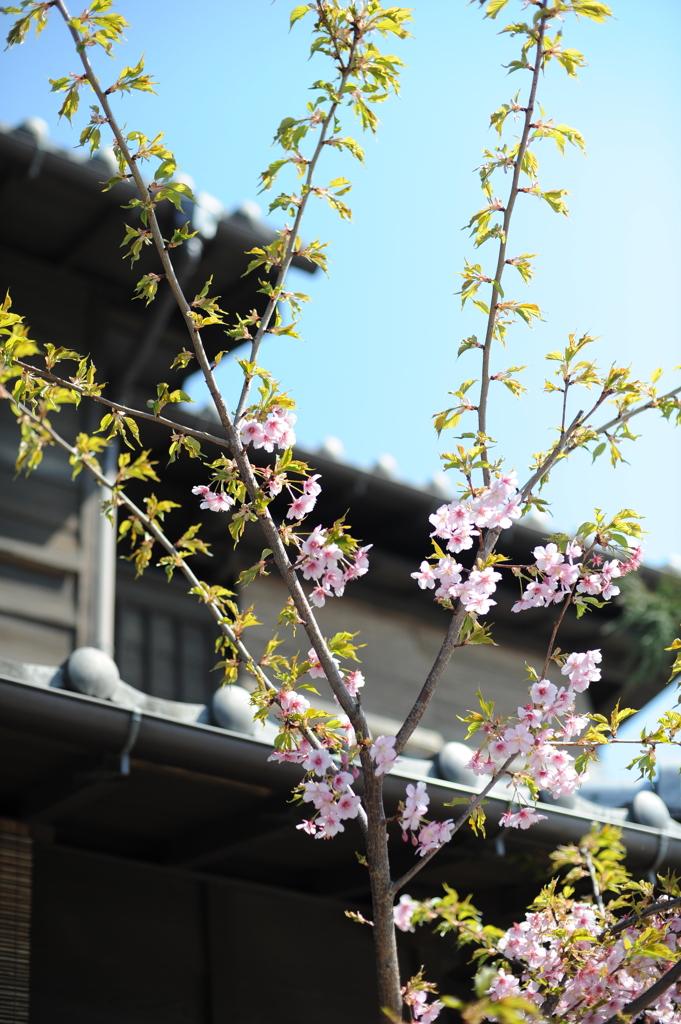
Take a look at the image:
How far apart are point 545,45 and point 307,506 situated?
1503mm

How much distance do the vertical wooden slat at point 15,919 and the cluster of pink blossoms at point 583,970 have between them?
190 centimetres

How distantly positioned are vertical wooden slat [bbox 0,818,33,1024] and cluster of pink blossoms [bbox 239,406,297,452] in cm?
249

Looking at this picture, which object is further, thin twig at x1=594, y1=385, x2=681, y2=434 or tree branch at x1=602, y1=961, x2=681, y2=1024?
thin twig at x1=594, y1=385, x2=681, y2=434

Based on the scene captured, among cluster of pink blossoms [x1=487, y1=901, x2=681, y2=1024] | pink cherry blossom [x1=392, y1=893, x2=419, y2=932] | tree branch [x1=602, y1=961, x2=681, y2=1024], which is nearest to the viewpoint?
tree branch [x1=602, y1=961, x2=681, y2=1024]

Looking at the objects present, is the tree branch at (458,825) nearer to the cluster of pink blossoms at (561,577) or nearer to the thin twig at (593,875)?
the cluster of pink blossoms at (561,577)

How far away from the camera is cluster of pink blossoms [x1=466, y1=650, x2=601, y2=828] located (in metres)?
2.83

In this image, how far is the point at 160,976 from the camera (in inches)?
183

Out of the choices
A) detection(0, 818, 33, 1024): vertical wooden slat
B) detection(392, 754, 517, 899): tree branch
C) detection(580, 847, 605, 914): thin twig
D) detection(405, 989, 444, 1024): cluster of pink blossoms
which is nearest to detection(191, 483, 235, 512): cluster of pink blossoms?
detection(392, 754, 517, 899): tree branch

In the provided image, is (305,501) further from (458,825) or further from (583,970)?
(583,970)

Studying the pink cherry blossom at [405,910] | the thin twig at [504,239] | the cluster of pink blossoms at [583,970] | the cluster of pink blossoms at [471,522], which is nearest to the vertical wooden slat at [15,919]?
the pink cherry blossom at [405,910]

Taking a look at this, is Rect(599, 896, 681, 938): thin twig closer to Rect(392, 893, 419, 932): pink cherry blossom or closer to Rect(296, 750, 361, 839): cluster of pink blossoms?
Rect(392, 893, 419, 932): pink cherry blossom

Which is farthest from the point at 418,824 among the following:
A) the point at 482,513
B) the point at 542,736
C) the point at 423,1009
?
the point at 482,513

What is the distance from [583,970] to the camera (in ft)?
10.6

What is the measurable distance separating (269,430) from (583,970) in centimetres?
184
